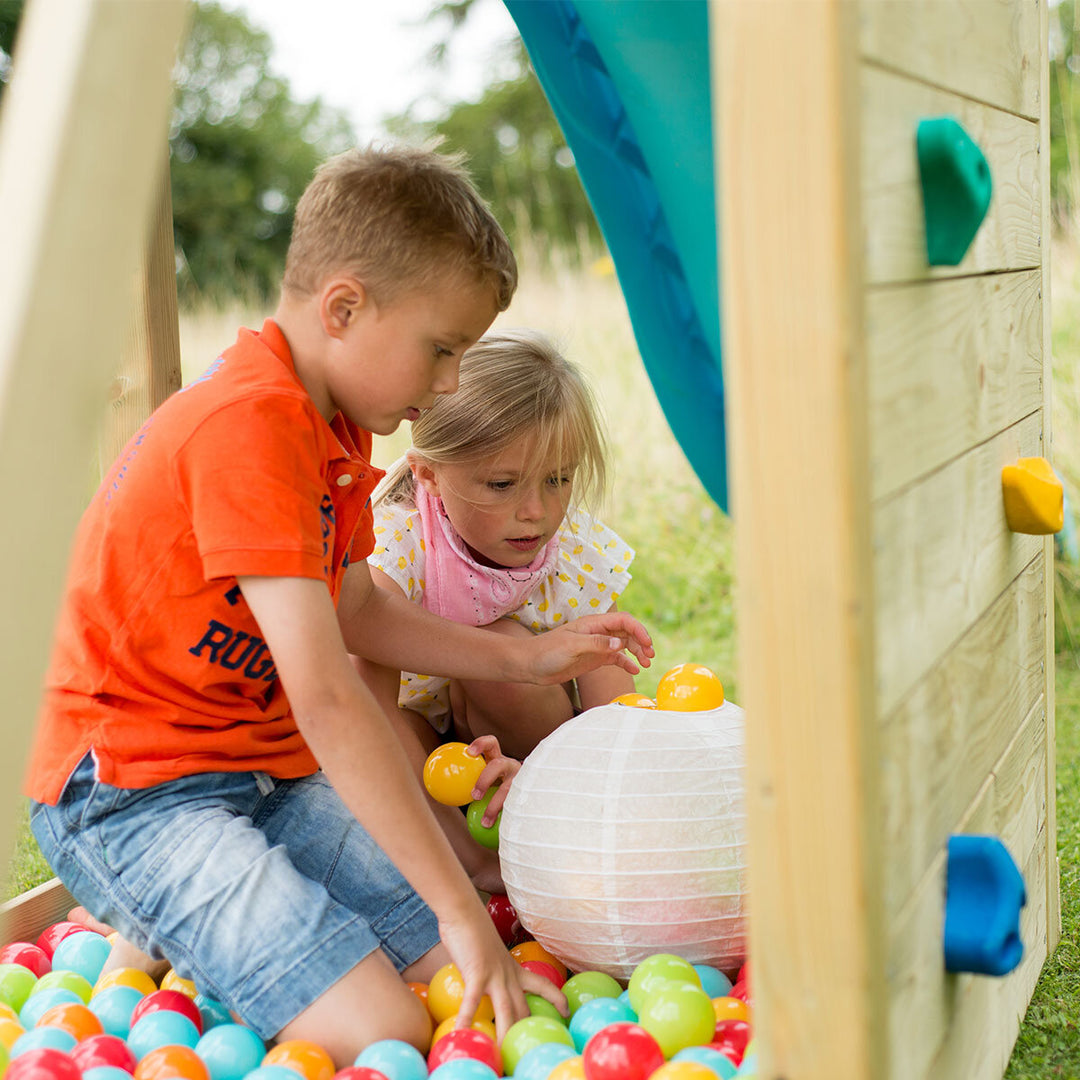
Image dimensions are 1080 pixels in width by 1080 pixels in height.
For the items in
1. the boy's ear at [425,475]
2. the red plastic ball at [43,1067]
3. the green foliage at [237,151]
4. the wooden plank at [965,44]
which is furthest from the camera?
the green foliage at [237,151]

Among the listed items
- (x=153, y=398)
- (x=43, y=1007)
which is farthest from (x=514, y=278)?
(x=43, y=1007)

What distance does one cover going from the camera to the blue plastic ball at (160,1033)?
1443mm

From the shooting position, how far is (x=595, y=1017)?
1.45 meters

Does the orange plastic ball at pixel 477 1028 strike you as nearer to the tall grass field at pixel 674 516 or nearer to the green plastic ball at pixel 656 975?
the green plastic ball at pixel 656 975

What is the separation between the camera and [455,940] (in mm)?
1388

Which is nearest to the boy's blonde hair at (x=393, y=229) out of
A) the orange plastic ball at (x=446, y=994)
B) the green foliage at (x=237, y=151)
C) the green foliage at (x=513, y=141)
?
the orange plastic ball at (x=446, y=994)

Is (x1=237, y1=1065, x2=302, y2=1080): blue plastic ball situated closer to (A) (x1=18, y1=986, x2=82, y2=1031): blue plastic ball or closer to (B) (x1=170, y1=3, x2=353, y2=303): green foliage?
(A) (x1=18, y1=986, x2=82, y2=1031): blue plastic ball

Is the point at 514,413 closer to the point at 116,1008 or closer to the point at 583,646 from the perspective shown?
the point at 583,646

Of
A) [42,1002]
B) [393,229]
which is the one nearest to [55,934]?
[42,1002]

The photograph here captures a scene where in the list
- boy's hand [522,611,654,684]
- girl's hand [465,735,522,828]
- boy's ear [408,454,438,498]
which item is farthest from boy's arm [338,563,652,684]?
boy's ear [408,454,438,498]

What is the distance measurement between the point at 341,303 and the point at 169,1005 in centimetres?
93

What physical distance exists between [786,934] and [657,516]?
3508mm

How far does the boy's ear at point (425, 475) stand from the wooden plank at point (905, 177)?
108cm

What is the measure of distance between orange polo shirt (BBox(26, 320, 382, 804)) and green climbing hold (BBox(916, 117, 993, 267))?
77 centimetres
